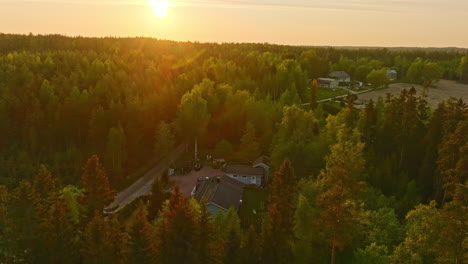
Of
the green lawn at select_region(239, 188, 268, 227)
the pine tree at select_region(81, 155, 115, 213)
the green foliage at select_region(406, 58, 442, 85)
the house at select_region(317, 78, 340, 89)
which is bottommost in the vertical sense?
the green lawn at select_region(239, 188, 268, 227)

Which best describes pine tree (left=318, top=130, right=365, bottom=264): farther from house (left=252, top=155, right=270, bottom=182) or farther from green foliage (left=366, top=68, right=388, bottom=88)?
green foliage (left=366, top=68, right=388, bottom=88)


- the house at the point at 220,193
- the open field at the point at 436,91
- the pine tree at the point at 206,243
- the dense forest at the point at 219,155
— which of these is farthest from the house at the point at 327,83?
the pine tree at the point at 206,243

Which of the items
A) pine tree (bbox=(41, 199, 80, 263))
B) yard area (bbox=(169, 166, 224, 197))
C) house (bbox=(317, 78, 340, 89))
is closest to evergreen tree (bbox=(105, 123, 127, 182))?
yard area (bbox=(169, 166, 224, 197))

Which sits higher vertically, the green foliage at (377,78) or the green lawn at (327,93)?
the green foliage at (377,78)

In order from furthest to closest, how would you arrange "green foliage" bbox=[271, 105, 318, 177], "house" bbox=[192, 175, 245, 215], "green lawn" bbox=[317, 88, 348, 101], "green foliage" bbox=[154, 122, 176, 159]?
"green lawn" bbox=[317, 88, 348, 101], "green foliage" bbox=[154, 122, 176, 159], "green foliage" bbox=[271, 105, 318, 177], "house" bbox=[192, 175, 245, 215]

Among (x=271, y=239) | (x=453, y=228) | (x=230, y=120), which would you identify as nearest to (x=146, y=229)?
(x=271, y=239)

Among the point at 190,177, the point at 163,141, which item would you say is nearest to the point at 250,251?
the point at 190,177

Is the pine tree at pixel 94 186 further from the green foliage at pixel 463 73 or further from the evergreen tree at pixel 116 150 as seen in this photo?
the green foliage at pixel 463 73
